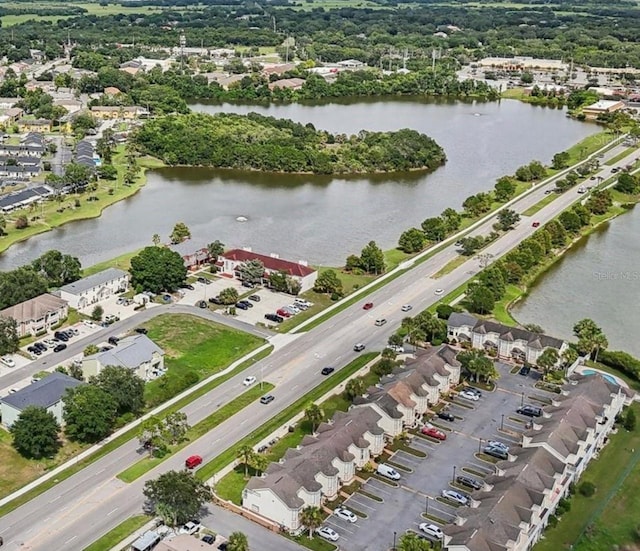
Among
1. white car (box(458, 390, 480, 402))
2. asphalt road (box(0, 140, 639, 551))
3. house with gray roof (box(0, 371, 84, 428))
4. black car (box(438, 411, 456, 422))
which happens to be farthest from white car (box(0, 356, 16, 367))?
white car (box(458, 390, 480, 402))

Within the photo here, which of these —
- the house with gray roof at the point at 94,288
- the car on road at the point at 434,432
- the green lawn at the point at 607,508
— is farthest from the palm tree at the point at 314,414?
the house with gray roof at the point at 94,288

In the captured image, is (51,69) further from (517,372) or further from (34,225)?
(517,372)

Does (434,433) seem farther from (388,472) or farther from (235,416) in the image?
(235,416)

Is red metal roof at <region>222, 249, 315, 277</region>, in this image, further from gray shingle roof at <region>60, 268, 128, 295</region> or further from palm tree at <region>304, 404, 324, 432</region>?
palm tree at <region>304, 404, 324, 432</region>

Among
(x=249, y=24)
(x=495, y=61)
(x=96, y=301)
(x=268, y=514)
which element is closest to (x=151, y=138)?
(x=96, y=301)

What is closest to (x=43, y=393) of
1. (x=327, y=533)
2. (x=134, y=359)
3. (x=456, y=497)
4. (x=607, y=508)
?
(x=134, y=359)

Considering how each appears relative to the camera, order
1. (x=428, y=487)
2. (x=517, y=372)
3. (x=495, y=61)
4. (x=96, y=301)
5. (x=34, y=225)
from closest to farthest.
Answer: (x=428, y=487)
(x=517, y=372)
(x=96, y=301)
(x=34, y=225)
(x=495, y=61)
